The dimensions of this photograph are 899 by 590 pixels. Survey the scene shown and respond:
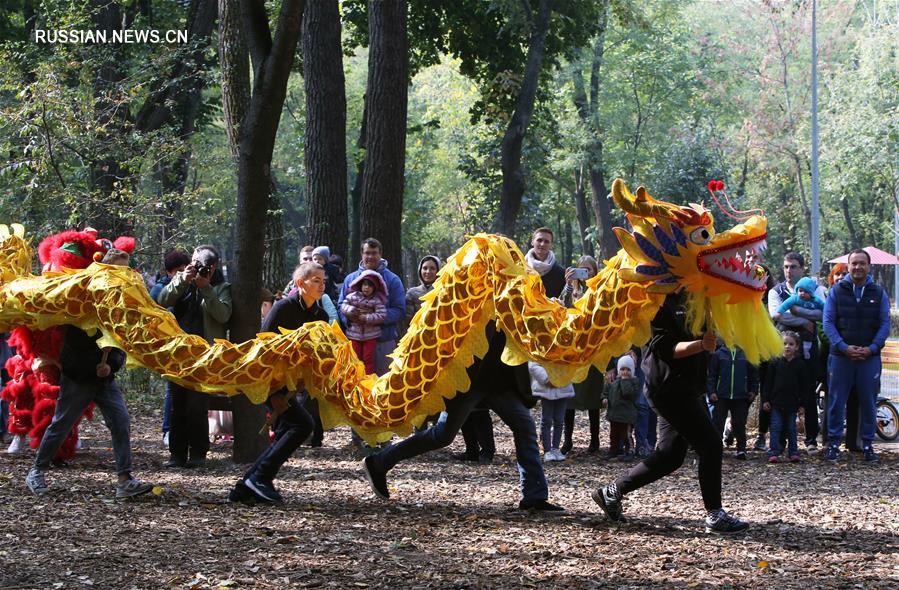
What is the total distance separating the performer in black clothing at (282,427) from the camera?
7.64 metres

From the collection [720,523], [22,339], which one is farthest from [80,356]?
[720,523]

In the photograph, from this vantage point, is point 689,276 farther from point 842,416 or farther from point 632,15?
point 632,15

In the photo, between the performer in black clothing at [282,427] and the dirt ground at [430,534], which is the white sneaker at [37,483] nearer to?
the dirt ground at [430,534]

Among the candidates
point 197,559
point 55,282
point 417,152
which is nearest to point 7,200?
point 55,282

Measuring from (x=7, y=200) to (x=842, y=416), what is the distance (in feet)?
39.7

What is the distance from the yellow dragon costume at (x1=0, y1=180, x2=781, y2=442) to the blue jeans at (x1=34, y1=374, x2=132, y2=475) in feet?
1.58

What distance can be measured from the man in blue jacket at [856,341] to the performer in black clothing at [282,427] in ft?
18.7

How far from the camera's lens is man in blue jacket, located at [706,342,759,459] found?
35.9 feet

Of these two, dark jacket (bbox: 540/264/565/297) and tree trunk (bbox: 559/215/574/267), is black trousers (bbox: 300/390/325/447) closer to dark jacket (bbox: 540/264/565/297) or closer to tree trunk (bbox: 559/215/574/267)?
dark jacket (bbox: 540/264/565/297)

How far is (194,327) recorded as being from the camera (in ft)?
32.5

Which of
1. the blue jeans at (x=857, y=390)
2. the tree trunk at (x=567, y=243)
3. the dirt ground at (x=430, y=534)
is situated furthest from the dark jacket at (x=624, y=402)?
the tree trunk at (x=567, y=243)

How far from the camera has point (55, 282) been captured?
802 centimetres

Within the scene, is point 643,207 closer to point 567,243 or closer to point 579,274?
point 579,274

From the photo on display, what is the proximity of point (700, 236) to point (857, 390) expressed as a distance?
215 inches
